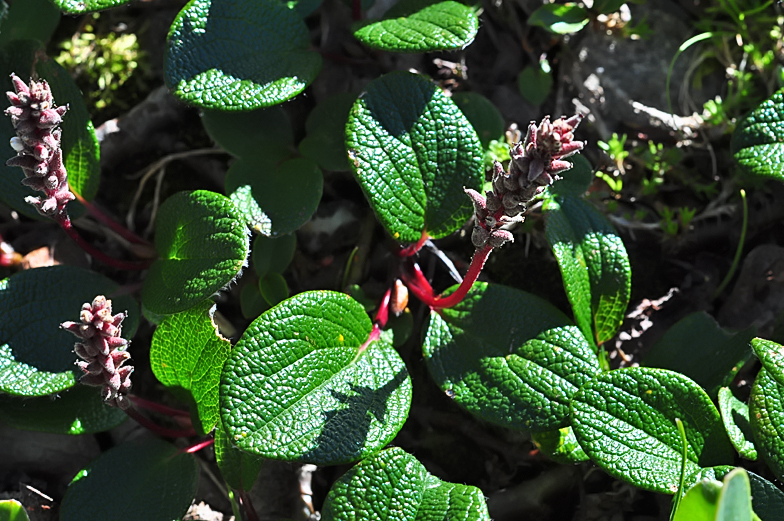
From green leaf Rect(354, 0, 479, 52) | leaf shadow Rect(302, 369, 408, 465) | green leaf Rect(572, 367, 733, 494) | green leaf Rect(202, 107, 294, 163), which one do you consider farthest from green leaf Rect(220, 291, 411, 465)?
green leaf Rect(354, 0, 479, 52)

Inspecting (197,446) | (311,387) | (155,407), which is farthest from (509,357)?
(155,407)

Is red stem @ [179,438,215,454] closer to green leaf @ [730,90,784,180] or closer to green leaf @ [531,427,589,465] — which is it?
green leaf @ [531,427,589,465]

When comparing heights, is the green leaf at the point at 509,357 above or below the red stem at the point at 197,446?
above

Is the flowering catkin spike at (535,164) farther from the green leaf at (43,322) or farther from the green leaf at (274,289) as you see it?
the green leaf at (43,322)

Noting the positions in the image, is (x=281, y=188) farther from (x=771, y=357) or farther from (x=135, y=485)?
(x=771, y=357)

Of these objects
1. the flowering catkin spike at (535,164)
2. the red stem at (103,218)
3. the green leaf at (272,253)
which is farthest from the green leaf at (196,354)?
the flowering catkin spike at (535,164)

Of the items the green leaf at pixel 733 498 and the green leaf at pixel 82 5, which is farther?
the green leaf at pixel 82 5
